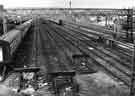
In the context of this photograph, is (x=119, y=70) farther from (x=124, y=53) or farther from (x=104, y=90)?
(x=124, y=53)

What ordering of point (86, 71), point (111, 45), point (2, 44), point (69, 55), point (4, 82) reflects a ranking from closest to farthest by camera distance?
point (4, 82) → point (2, 44) → point (86, 71) → point (69, 55) → point (111, 45)

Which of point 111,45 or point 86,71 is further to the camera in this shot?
point 111,45

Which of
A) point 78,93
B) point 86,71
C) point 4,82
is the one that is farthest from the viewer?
point 86,71

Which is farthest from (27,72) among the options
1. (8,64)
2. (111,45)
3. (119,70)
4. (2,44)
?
(111,45)

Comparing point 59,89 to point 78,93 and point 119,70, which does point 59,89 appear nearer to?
point 78,93

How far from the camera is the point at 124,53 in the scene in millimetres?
22281

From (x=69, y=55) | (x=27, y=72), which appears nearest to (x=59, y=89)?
(x=27, y=72)

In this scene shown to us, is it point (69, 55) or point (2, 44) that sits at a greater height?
point (2, 44)

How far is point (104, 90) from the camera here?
37.9ft

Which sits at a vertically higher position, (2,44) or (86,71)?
(2,44)

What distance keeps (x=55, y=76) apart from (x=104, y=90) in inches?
120

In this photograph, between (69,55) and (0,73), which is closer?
(0,73)

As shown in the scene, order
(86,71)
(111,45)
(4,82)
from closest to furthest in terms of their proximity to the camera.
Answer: (4,82) → (86,71) → (111,45)

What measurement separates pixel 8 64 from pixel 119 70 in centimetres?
842
